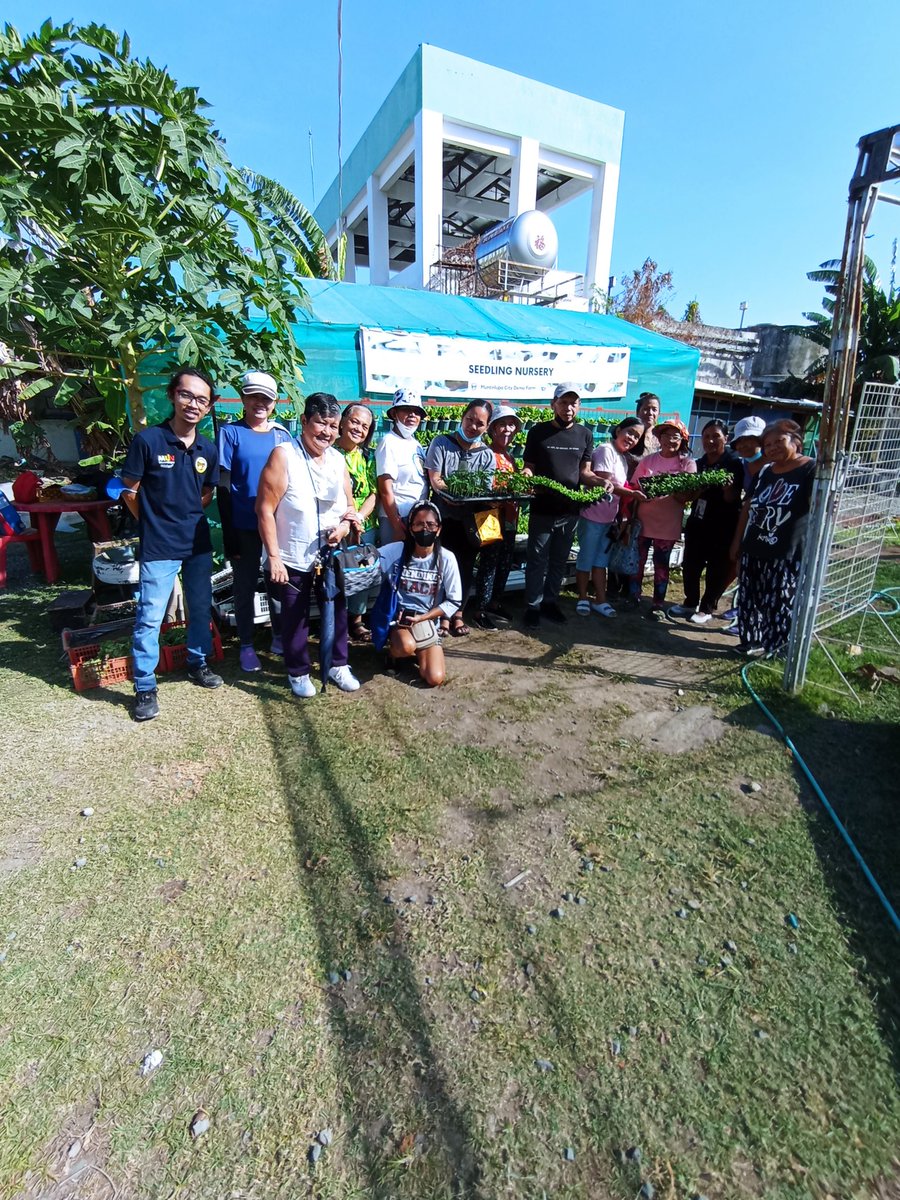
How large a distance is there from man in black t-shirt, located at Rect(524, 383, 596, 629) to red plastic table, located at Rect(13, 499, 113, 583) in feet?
16.0

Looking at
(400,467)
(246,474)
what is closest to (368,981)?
(246,474)

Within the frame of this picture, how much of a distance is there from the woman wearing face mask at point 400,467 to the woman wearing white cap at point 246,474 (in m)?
0.81

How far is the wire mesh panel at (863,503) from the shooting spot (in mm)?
3740

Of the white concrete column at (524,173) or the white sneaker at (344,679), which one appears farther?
the white concrete column at (524,173)

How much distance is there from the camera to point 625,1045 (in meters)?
1.86

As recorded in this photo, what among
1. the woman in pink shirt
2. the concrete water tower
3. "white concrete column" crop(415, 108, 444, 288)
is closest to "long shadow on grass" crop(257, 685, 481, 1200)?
the woman in pink shirt

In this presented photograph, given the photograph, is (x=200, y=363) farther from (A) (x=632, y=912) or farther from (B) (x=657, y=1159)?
(B) (x=657, y=1159)

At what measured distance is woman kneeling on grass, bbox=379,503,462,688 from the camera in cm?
429

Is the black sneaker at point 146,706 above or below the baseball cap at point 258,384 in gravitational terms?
below

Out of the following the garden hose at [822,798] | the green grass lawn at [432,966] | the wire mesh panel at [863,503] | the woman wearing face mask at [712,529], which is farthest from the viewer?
the woman wearing face mask at [712,529]

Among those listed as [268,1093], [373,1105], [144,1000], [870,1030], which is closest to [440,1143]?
[373,1105]

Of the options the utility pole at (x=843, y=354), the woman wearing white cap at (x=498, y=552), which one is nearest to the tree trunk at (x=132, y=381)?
the woman wearing white cap at (x=498, y=552)

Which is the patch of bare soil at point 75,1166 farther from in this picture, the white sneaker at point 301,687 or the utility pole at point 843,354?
the utility pole at point 843,354

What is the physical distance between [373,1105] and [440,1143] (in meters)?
0.22
